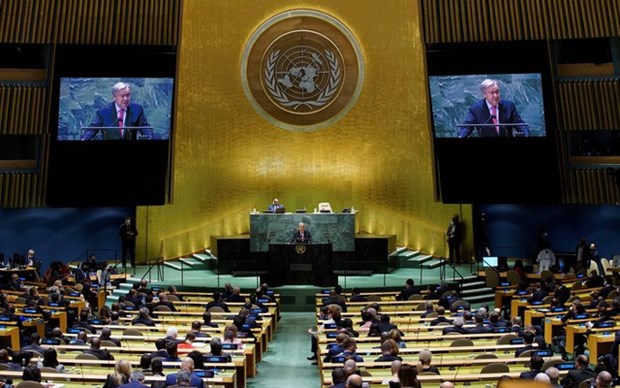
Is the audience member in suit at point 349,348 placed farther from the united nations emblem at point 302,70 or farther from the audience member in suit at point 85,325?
the united nations emblem at point 302,70

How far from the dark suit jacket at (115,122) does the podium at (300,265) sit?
17.5ft

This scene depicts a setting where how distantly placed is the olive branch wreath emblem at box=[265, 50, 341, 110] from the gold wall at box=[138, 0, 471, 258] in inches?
32.4

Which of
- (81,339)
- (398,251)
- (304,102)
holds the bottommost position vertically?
(81,339)

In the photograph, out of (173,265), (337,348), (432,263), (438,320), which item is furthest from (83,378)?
(432,263)

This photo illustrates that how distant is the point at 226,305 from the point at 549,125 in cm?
1157

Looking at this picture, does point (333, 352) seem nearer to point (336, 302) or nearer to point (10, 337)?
point (336, 302)

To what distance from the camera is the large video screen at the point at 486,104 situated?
82.2ft

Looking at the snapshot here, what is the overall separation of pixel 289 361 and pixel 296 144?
12.7 m

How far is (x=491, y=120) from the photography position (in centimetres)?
2508

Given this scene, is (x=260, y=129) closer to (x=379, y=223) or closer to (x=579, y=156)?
(x=379, y=223)

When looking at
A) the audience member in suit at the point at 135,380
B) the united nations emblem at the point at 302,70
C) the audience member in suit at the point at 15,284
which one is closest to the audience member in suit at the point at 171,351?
the audience member in suit at the point at 135,380

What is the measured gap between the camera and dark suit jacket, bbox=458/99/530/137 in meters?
24.9

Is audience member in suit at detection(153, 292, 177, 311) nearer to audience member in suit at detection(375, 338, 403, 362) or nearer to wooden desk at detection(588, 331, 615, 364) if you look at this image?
audience member in suit at detection(375, 338, 403, 362)

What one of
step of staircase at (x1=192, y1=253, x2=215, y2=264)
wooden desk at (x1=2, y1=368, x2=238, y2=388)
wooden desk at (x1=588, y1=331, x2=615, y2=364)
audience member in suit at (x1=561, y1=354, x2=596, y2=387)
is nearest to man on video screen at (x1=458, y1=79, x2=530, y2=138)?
step of staircase at (x1=192, y1=253, x2=215, y2=264)
